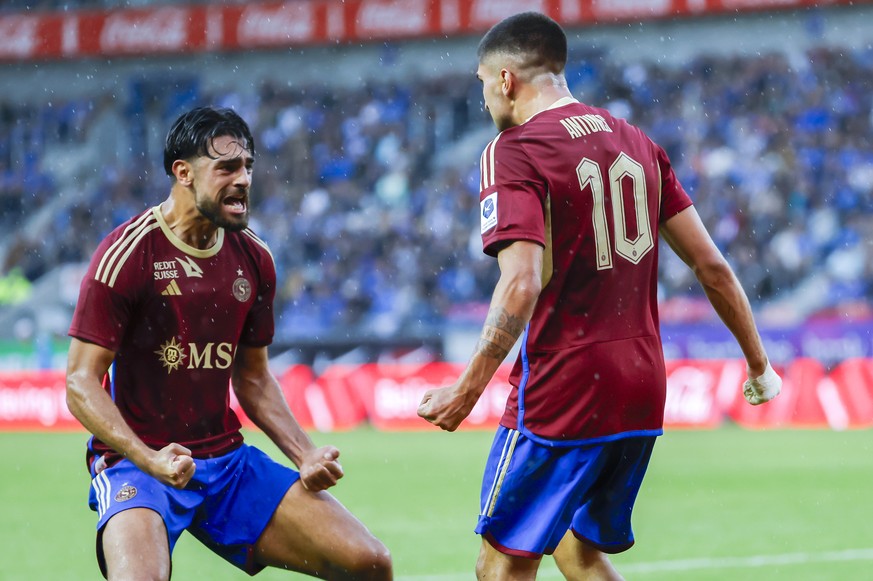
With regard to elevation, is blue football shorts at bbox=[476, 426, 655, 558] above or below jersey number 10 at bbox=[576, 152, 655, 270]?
below

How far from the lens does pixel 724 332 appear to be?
1633 centimetres

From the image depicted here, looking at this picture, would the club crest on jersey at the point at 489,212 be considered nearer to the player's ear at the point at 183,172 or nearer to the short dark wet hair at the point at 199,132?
the short dark wet hair at the point at 199,132

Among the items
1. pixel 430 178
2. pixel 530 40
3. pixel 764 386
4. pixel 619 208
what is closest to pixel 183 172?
pixel 530 40

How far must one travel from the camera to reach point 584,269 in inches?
167

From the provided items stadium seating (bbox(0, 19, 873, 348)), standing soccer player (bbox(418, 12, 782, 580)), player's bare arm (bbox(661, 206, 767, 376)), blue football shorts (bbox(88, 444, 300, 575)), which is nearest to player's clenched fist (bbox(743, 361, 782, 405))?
player's bare arm (bbox(661, 206, 767, 376))

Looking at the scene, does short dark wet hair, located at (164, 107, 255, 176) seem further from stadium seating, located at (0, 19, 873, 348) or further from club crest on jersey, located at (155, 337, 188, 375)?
stadium seating, located at (0, 19, 873, 348)

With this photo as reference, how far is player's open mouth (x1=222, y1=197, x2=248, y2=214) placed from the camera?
474 centimetres

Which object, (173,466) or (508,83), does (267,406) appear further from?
(508,83)

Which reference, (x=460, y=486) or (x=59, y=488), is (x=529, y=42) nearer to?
(x=460, y=486)

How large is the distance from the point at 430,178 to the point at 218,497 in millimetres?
20020

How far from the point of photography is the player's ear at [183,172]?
4781mm

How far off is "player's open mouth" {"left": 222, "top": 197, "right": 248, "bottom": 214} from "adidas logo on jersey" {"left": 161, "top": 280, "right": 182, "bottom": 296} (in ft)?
1.15

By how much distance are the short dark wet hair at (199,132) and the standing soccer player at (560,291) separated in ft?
3.29

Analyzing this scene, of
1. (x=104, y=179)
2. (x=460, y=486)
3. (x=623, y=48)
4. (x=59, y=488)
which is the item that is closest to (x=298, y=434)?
(x=460, y=486)
